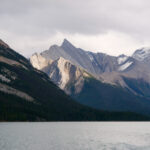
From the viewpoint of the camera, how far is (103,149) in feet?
443

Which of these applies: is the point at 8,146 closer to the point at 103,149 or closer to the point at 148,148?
the point at 103,149

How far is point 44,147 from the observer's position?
446ft

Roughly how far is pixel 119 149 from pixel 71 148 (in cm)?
1774

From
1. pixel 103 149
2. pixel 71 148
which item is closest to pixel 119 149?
pixel 103 149

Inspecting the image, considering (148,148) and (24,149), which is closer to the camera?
(24,149)

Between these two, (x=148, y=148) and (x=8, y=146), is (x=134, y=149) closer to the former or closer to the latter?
(x=148, y=148)

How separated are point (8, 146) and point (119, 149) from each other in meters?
40.6

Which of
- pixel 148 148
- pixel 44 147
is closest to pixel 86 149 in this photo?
pixel 44 147

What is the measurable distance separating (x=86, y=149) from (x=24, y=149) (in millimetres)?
22565

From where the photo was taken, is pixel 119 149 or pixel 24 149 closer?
pixel 24 149

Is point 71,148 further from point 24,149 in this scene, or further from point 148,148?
point 148,148

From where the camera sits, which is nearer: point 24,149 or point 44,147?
point 24,149

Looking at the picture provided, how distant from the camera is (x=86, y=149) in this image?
134m

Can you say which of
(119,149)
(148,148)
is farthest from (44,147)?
(148,148)
